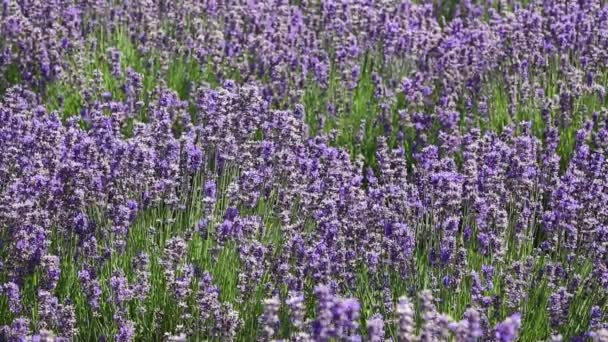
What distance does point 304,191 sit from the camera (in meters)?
4.19

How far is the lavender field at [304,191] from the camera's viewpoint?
11.5ft

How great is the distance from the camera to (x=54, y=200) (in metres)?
3.92

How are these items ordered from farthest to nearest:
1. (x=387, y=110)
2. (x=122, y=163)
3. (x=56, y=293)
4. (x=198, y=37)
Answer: (x=198, y=37), (x=387, y=110), (x=122, y=163), (x=56, y=293)

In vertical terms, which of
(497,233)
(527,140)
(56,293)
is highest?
(527,140)

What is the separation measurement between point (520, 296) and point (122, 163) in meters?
→ 1.67

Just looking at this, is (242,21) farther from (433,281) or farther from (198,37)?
(433,281)

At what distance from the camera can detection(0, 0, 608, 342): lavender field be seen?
3520 mm

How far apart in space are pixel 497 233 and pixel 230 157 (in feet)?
3.85

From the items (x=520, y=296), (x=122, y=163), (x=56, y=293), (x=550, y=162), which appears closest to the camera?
(x=520, y=296)

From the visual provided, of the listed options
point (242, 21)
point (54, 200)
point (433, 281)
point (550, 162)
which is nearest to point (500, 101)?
point (550, 162)

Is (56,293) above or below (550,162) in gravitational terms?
below

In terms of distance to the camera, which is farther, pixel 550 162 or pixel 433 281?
pixel 550 162

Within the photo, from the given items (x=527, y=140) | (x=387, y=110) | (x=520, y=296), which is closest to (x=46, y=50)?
(x=387, y=110)

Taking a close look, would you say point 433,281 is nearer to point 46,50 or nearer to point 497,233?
point 497,233
